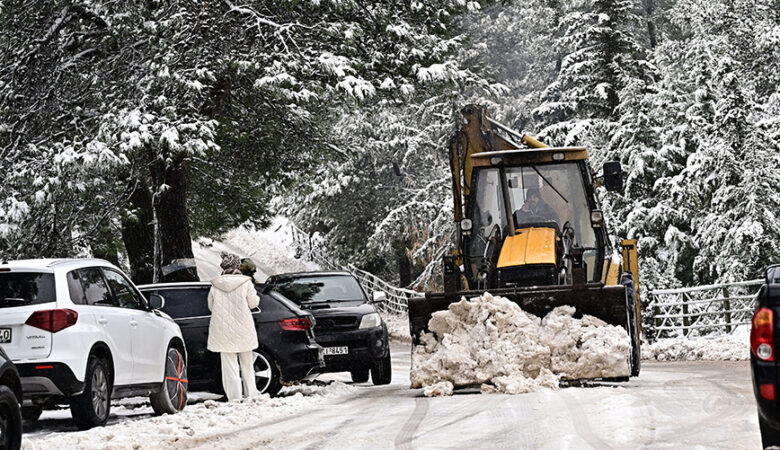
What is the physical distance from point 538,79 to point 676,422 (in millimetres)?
43097

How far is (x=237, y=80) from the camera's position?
67.3ft

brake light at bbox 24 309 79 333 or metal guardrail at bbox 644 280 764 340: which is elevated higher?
brake light at bbox 24 309 79 333

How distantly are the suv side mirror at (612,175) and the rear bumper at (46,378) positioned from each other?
23.0ft

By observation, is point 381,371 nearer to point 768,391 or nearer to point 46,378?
point 46,378

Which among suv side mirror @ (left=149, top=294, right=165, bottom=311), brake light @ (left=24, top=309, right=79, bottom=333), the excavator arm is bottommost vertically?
brake light @ (left=24, top=309, right=79, bottom=333)

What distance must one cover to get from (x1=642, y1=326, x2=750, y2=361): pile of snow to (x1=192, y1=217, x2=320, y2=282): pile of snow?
26538 millimetres

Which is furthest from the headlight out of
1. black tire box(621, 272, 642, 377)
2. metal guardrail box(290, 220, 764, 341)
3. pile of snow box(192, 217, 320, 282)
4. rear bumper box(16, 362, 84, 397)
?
pile of snow box(192, 217, 320, 282)

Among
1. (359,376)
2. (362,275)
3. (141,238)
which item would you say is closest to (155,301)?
(359,376)

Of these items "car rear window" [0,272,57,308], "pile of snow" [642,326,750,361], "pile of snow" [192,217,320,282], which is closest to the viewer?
"car rear window" [0,272,57,308]

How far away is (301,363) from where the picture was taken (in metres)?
14.2

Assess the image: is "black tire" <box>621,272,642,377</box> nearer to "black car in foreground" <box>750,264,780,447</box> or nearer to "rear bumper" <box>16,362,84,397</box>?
"rear bumper" <box>16,362,84,397</box>

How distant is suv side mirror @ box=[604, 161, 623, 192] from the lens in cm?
1417

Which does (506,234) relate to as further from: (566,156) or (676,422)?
(676,422)

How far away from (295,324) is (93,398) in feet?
13.0
